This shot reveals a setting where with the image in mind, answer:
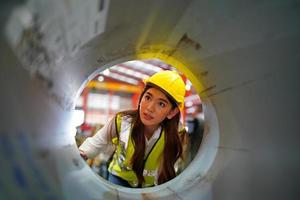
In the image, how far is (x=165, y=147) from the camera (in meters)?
1.34

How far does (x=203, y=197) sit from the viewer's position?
1.81ft

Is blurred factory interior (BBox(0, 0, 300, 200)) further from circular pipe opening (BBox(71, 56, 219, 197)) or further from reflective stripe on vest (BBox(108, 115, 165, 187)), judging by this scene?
reflective stripe on vest (BBox(108, 115, 165, 187))

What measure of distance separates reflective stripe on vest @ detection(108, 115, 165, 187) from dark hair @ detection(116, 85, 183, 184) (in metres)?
0.02

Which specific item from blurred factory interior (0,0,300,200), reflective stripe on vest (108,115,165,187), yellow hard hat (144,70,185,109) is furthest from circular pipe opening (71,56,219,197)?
reflective stripe on vest (108,115,165,187)

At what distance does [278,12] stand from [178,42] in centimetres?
17

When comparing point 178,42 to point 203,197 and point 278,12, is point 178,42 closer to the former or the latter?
point 278,12

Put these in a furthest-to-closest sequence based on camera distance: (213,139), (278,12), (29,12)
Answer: (213,139) < (278,12) < (29,12)

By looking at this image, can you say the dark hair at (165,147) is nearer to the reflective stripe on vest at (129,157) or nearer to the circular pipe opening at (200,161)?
the reflective stripe on vest at (129,157)

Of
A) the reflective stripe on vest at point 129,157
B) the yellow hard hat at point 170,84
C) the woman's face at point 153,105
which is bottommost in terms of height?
the reflective stripe on vest at point 129,157

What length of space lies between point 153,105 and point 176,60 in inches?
23.7

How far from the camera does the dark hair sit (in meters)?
1.30

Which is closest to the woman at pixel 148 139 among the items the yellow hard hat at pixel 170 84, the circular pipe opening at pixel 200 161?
the yellow hard hat at pixel 170 84

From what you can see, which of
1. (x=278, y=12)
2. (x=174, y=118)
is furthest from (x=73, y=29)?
(x=174, y=118)

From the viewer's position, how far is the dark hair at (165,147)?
4.28 ft
